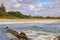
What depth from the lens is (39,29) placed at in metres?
2.88

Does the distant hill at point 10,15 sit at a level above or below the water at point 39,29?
above

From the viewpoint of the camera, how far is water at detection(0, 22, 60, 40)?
2840 mm

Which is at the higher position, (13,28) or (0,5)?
(0,5)

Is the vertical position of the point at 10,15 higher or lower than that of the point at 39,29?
higher

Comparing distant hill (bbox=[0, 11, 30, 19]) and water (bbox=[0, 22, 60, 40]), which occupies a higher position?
distant hill (bbox=[0, 11, 30, 19])

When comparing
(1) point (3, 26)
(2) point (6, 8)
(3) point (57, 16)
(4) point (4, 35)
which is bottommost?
(4) point (4, 35)

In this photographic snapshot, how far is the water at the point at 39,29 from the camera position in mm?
2840

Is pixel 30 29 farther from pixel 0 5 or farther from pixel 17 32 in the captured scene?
pixel 0 5

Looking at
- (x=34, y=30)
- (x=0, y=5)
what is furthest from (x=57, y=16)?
(x=0, y=5)

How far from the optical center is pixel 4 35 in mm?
2775

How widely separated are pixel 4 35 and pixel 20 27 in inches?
14.4

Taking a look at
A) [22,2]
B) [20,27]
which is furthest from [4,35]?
[22,2]

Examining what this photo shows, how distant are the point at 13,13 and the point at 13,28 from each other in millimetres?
314

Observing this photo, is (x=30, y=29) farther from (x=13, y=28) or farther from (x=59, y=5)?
(x=59, y=5)
